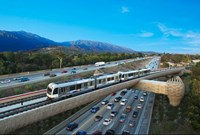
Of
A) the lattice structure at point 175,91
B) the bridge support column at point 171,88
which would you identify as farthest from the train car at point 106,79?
the lattice structure at point 175,91

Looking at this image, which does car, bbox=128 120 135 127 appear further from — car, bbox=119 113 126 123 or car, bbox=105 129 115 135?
car, bbox=105 129 115 135

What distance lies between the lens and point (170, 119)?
4141cm

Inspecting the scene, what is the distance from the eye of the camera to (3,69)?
6091 centimetres

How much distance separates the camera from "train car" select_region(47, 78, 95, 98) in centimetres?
3059

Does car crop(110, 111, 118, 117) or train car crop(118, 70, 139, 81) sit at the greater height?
train car crop(118, 70, 139, 81)

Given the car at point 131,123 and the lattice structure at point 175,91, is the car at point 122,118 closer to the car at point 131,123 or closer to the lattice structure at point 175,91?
the car at point 131,123

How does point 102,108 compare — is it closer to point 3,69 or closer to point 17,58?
point 3,69

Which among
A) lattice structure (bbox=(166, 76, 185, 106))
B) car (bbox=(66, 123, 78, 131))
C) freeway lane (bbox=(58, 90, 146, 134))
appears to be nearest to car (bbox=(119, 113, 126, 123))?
freeway lane (bbox=(58, 90, 146, 134))

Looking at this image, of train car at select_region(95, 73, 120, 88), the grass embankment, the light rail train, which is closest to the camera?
the light rail train

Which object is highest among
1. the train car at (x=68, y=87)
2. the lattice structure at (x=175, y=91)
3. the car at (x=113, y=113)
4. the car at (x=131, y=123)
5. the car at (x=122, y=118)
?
the train car at (x=68, y=87)

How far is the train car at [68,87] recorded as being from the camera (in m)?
30.6

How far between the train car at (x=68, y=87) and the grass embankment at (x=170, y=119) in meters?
14.3

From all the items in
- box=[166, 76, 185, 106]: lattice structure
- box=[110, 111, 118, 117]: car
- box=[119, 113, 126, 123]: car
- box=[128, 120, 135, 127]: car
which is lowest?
box=[128, 120, 135, 127]: car

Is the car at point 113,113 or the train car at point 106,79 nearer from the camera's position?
the train car at point 106,79
